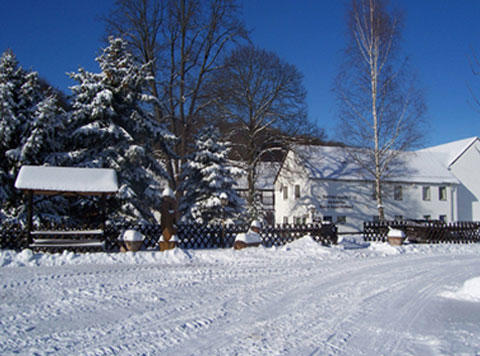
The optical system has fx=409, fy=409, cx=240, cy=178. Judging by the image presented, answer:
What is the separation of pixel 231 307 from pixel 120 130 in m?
13.1

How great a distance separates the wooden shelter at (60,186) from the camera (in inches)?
545

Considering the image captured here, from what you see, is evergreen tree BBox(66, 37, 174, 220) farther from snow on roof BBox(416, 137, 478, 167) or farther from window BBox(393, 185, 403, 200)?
snow on roof BBox(416, 137, 478, 167)

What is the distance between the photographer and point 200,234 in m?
17.2

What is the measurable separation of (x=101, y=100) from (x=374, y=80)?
16487 mm

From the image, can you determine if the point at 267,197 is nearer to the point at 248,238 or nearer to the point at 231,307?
the point at 248,238

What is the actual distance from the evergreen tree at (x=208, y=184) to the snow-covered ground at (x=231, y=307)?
9455 millimetres

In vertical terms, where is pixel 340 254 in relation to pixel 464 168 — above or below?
below

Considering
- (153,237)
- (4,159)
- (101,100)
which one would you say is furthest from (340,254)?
(4,159)

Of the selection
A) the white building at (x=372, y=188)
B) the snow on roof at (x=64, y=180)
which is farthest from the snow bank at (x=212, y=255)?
the white building at (x=372, y=188)

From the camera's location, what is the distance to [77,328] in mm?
5539

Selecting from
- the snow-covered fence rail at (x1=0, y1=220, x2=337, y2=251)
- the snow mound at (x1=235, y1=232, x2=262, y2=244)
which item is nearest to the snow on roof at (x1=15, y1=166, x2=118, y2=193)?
the snow-covered fence rail at (x1=0, y1=220, x2=337, y2=251)

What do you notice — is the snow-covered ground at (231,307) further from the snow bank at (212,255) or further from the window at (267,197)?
the window at (267,197)

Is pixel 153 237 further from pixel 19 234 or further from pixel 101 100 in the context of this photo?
pixel 101 100

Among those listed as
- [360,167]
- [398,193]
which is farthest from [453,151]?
[360,167]
